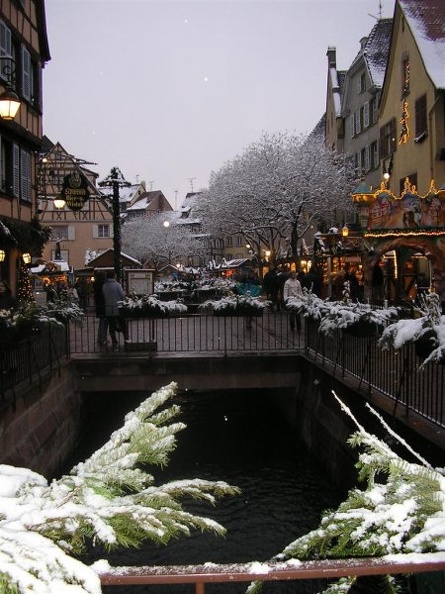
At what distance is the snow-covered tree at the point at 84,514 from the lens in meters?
1.58

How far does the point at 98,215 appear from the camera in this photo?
59.3 meters

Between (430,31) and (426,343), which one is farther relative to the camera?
(430,31)

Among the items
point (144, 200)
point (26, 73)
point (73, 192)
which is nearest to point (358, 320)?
point (73, 192)

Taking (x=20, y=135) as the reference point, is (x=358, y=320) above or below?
below

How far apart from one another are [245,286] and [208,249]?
216ft

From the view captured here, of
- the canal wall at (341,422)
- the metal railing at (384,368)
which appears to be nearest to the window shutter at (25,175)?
the canal wall at (341,422)

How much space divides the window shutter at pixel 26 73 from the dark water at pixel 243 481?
36.8 feet

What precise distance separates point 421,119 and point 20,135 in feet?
53.2

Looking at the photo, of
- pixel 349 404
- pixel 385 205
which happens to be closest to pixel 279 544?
pixel 349 404

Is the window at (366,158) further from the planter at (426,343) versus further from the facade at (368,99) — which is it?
the planter at (426,343)

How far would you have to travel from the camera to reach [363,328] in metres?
10.8

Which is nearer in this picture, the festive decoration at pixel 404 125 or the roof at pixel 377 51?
the festive decoration at pixel 404 125

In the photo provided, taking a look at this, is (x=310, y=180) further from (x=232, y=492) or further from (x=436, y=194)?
(x=232, y=492)

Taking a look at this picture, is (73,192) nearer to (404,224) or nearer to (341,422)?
(404,224)
